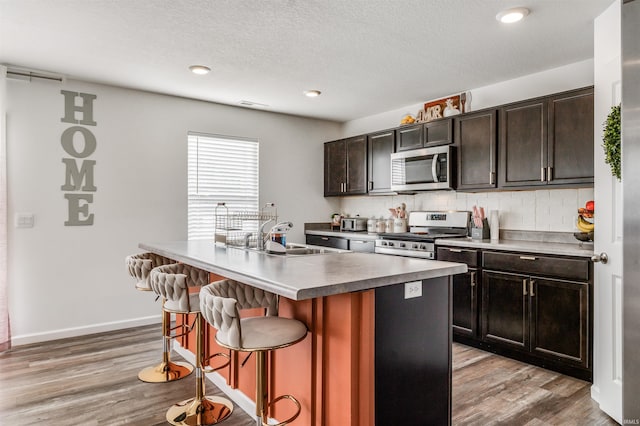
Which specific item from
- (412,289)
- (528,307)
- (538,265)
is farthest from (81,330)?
(538,265)

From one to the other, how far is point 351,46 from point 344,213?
3208 mm

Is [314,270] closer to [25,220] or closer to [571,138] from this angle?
[571,138]

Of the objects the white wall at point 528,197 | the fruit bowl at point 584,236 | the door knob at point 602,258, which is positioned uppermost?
the white wall at point 528,197

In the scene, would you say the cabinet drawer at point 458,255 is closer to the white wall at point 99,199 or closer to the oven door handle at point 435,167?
the oven door handle at point 435,167

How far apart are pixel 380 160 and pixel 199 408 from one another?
3.52 m

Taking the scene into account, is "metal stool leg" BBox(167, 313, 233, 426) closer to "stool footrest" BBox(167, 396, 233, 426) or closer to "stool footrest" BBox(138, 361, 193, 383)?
"stool footrest" BBox(167, 396, 233, 426)

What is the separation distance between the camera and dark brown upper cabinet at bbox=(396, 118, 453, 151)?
13.6 feet

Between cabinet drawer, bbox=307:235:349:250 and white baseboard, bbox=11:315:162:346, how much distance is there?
2.22 metres

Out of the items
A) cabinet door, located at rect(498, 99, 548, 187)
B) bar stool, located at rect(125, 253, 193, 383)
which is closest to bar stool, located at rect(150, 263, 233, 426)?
bar stool, located at rect(125, 253, 193, 383)

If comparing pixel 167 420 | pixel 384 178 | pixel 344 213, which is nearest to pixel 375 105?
pixel 384 178

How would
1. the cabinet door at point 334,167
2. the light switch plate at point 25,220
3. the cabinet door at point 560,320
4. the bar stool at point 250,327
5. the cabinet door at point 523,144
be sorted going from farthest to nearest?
1. the cabinet door at point 334,167
2. the light switch plate at point 25,220
3. the cabinet door at point 523,144
4. the cabinet door at point 560,320
5. the bar stool at point 250,327

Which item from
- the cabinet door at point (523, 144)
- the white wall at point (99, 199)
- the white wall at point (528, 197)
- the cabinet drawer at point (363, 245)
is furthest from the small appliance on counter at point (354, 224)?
the cabinet door at point (523, 144)

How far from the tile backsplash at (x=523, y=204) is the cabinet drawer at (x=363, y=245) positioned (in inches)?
30.0

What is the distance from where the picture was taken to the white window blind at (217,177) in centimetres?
470
